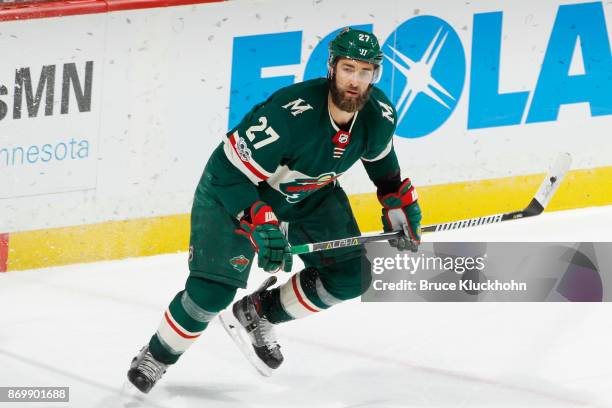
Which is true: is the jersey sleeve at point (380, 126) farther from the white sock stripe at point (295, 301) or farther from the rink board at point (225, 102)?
the rink board at point (225, 102)

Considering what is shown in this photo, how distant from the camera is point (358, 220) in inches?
210

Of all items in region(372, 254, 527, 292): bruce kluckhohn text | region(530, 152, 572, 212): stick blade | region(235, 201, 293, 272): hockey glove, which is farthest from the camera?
region(372, 254, 527, 292): bruce kluckhohn text

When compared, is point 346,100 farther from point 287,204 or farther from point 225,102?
point 225,102

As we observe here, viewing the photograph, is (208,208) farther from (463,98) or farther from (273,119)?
(463,98)

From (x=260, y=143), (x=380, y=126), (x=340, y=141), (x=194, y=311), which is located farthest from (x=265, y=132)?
(x=194, y=311)

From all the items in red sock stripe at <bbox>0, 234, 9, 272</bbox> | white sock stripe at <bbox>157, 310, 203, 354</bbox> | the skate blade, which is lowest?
red sock stripe at <bbox>0, 234, 9, 272</bbox>

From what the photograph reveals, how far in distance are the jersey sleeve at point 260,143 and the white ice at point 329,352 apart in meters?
0.78

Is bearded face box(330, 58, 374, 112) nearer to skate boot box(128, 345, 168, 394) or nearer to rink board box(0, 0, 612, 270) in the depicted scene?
skate boot box(128, 345, 168, 394)

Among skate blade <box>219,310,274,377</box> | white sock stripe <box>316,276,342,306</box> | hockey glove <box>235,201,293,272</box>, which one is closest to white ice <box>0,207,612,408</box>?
skate blade <box>219,310,274,377</box>

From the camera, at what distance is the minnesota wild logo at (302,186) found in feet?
10.6

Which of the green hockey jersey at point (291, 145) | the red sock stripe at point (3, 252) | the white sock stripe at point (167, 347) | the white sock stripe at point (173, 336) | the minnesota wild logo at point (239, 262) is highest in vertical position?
the green hockey jersey at point (291, 145)

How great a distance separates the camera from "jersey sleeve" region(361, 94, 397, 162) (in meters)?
3.21

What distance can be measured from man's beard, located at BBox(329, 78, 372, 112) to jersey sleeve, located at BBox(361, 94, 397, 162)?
142 millimetres

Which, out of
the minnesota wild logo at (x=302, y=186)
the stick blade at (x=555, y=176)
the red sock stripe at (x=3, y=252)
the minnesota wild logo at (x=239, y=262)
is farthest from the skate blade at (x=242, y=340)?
the red sock stripe at (x=3, y=252)
